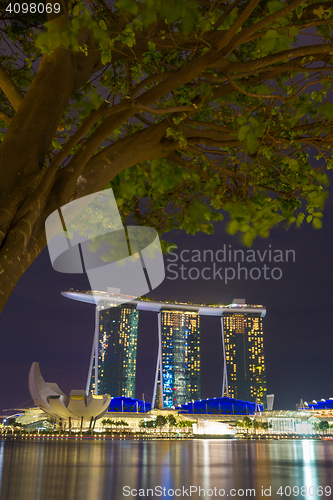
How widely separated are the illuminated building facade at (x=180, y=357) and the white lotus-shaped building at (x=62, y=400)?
1526 inches

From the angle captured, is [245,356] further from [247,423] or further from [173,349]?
[247,423]

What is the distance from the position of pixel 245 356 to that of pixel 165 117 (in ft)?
359

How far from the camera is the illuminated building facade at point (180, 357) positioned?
315 ft

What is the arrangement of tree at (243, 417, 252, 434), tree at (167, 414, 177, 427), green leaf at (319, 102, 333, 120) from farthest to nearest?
tree at (243, 417, 252, 434), tree at (167, 414, 177, 427), green leaf at (319, 102, 333, 120)

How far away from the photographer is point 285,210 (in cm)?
329

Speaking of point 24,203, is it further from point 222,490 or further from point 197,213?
point 222,490

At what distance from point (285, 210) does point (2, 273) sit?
216 cm

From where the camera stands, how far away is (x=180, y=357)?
326 feet

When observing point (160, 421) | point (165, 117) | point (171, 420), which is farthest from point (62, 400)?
point (165, 117)

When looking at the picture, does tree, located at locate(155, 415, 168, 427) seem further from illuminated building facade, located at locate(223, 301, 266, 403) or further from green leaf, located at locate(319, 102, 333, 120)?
green leaf, located at locate(319, 102, 333, 120)

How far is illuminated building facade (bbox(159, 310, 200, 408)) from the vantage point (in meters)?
96.0

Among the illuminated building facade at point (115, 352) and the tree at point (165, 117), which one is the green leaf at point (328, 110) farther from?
the illuminated building facade at point (115, 352)

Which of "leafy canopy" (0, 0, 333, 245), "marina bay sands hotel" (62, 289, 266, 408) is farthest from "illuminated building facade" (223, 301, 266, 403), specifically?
"leafy canopy" (0, 0, 333, 245)

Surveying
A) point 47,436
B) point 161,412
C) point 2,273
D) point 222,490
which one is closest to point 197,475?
point 222,490
